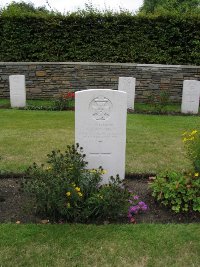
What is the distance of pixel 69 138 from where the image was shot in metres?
7.74

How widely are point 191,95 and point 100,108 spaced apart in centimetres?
720

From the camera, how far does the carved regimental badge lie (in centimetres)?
457

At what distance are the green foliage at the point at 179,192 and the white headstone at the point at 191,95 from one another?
7.01 m

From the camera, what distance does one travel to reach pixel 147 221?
13.6ft

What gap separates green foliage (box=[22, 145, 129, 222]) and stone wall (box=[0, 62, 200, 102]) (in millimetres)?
8886

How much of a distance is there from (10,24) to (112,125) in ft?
32.4

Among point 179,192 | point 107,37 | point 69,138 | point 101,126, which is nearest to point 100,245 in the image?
point 179,192

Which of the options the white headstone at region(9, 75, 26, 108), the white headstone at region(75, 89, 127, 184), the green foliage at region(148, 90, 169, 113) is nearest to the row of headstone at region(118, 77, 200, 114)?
the green foliage at region(148, 90, 169, 113)

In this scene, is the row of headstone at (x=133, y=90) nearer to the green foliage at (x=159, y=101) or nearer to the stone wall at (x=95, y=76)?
the green foliage at (x=159, y=101)

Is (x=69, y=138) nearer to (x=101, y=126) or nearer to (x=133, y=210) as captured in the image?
(x=101, y=126)

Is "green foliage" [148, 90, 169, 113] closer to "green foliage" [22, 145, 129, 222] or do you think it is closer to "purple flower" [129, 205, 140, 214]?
"purple flower" [129, 205, 140, 214]

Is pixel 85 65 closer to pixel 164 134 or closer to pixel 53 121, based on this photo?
pixel 53 121

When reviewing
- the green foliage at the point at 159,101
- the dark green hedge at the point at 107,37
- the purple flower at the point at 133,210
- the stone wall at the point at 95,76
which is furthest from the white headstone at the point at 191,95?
the purple flower at the point at 133,210

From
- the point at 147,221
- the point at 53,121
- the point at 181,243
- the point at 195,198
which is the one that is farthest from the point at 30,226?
the point at 53,121
